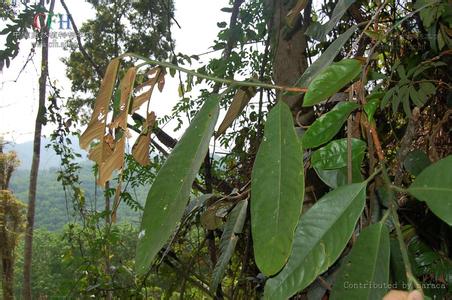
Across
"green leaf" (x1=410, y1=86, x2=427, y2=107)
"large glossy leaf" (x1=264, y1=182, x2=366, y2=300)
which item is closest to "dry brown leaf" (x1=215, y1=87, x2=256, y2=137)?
"large glossy leaf" (x1=264, y1=182, x2=366, y2=300)

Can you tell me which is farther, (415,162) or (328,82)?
(415,162)

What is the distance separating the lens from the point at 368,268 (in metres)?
0.26

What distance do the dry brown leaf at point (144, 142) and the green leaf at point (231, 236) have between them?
168 mm

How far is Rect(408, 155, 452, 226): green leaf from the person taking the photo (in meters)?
0.24

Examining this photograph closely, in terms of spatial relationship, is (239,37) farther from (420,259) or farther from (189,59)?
(420,259)

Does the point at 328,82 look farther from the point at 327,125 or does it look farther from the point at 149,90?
the point at 149,90

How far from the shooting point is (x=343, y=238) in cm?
26

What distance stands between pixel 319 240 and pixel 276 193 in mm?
44

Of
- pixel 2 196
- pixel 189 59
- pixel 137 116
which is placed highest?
pixel 189 59

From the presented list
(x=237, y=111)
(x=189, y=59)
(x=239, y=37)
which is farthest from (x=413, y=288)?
(x=189, y=59)

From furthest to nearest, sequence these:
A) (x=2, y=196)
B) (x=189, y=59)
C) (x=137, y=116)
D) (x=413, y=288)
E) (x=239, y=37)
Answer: (x=2, y=196)
(x=189, y=59)
(x=239, y=37)
(x=137, y=116)
(x=413, y=288)

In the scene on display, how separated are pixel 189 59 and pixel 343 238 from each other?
1.10 m

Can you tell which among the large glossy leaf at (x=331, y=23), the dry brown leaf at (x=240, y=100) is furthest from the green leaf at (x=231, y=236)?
the large glossy leaf at (x=331, y=23)

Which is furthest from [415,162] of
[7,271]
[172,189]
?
[7,271]
